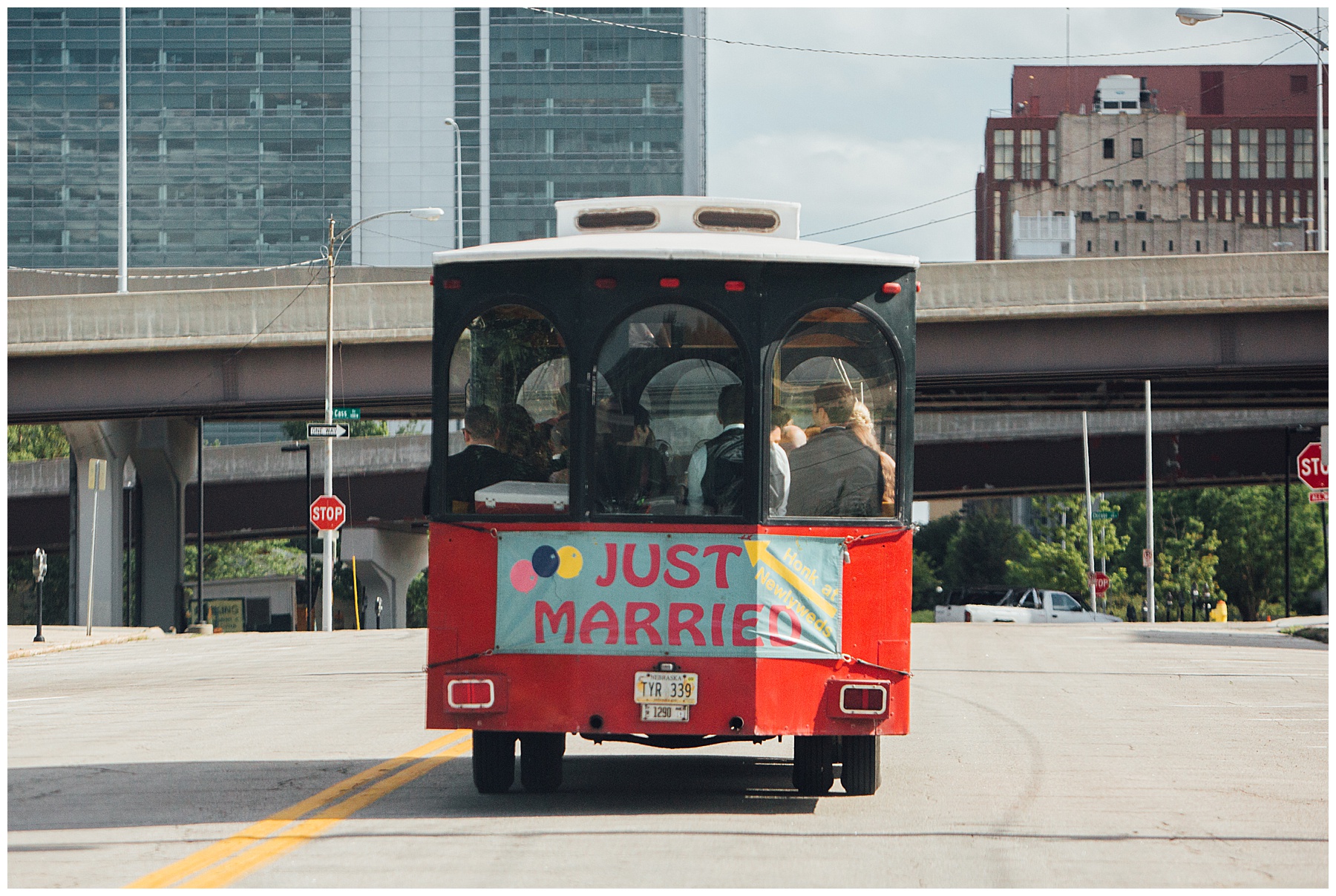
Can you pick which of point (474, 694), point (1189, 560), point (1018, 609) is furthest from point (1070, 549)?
point (474, 694)

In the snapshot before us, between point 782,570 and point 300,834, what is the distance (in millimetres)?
2834

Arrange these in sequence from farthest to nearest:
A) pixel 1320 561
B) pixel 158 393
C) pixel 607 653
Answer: pixel 1320 561 → pixel 158 393 → pixel 607 653

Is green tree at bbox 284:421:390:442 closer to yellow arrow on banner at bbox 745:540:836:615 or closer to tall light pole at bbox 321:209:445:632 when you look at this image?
tall light pole at bbox 321:209:445:632

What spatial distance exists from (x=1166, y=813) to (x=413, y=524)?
6038cm

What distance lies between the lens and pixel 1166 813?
9.27m

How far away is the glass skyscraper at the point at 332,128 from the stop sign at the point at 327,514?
11985 centimetres

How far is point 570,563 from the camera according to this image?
8.77 meters

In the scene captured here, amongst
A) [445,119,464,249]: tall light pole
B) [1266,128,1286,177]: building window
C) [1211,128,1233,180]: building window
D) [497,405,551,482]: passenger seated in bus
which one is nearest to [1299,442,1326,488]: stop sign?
[445,119,464,249]: tall light pole

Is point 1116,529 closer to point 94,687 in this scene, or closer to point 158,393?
point 158,393

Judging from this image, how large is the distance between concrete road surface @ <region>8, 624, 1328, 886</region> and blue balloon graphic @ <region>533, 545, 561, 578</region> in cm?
131

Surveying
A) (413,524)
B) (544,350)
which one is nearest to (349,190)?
(413,524)

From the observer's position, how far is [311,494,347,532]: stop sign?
34219mm

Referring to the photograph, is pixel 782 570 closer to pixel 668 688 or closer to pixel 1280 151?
pixel 668 688

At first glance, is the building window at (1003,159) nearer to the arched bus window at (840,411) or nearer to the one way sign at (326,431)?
the one way sign at (326,431)
